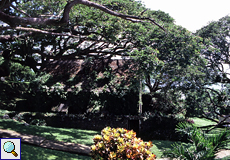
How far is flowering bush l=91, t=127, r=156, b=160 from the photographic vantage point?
14.6 feet

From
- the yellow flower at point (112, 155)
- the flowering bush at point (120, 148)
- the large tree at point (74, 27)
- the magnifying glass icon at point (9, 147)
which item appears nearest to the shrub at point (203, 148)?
the flowering bush at point (120, 148)

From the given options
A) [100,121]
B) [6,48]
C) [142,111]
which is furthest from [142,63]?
[6,48]

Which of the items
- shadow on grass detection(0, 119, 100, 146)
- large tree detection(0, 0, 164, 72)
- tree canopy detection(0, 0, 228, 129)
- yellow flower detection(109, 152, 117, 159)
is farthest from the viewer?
large tree detection(0, 0, 164, 72)

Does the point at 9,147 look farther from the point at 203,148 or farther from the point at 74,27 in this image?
→ the point at 74,27

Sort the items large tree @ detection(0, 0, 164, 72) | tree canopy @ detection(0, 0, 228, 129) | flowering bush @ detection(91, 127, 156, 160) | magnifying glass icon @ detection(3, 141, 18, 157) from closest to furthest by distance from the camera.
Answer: flowering bush @ detection(91, 127, 156, 160)
magnifying glass icon @ detection(3, 141, 18, 157)
tree canopy @ detection(0, 0, 228, 129)
large tree @ detection(0, 0, 164, 72)

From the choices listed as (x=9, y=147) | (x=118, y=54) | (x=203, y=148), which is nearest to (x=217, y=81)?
(x=118, y=54)

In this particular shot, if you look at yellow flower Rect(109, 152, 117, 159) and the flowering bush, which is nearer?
yellow flower Rect(109, 152, 117, 159)

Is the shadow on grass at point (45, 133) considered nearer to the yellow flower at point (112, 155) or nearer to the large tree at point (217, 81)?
the yellow flower at point (112, 155)

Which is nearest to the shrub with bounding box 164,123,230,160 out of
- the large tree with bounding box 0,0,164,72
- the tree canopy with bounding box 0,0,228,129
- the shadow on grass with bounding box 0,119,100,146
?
the shadow on grass with bounding box 0,119,100,146

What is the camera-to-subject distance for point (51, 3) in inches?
593

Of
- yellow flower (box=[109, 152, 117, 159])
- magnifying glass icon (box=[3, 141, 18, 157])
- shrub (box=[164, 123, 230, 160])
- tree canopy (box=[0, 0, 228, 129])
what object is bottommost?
magnifying glass icon (box=[3, 141, 18, 157])

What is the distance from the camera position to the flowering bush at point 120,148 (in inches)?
175

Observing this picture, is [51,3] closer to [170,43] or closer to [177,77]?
[170,43]

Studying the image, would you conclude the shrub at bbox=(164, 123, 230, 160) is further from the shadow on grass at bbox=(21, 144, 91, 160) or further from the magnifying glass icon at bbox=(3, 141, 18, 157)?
the magnifying glass icon at bbox=(3, 141, 18, 157)
